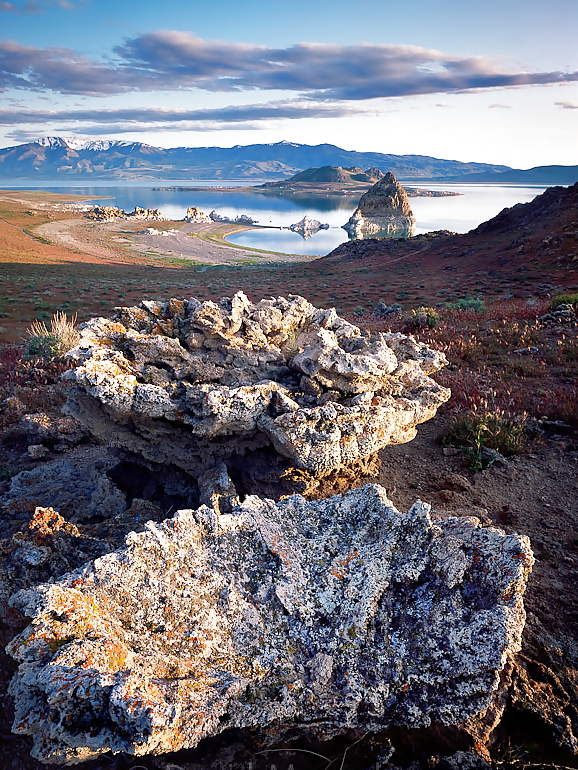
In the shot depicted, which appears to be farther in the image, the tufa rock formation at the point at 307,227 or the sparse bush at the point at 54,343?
the tufa rock formation at the point at 307,227

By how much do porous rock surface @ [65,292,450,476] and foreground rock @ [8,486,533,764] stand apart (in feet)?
3.74

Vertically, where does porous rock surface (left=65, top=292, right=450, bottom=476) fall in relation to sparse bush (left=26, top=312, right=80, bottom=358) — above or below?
above

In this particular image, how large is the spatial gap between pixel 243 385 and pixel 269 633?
9.89ft

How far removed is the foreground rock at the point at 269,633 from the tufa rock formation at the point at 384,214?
86889mm

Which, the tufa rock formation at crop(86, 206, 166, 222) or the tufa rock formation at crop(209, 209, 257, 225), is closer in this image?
the tufa rock formation at crop(86, 206, 166, 222)

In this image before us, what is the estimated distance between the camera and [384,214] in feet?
286

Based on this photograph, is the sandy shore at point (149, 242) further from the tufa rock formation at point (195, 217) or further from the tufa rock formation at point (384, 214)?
the tufa rock formation at point (384, 214)

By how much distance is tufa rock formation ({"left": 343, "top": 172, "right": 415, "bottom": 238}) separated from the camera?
85.7 meters

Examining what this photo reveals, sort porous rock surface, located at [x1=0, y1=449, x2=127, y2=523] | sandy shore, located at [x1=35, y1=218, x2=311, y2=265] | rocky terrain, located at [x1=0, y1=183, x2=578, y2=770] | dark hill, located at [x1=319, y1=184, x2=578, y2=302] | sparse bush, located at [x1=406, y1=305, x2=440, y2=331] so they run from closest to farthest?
rocky terrain, located at [x1=0, y1=183, x2=578, y2=770]
porous rock surface, located at [x1=0, y1=449, x2=127, y2=523]
sparse bush, located at [x1=406, y1=305, x2=440, y2=331]
dark hill, located at [x1=319, y1=184, x2=578, y2=302]
sandy shore, located at [x1=35, y1=218, x2=311, y2=265]

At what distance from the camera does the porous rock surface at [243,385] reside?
15.7 ft

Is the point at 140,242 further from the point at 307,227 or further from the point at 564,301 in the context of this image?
the point at 564,301

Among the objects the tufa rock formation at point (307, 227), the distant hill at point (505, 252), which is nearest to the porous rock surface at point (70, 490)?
the distant hill at point (505, 252)

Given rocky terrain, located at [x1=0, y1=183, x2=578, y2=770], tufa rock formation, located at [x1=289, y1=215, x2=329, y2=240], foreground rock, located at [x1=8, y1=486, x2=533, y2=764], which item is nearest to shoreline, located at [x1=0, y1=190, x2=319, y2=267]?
tufa rock formation, located at [x1=289, y1=215, x2=329, y2=240]

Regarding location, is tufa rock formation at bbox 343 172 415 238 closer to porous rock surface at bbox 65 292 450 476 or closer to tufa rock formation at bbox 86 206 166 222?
tufa rock formation at bbox 86 206 166 222
